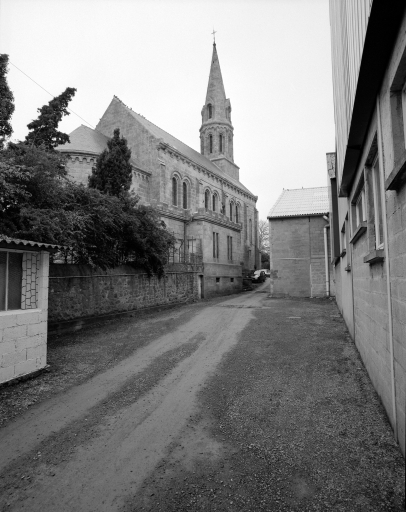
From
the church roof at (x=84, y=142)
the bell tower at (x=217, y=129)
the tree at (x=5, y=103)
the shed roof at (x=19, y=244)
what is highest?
the bell tower at (x=217, y=129)

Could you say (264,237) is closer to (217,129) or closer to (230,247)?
(217,129)

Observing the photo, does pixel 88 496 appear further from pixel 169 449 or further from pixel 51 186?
pixel 51 186

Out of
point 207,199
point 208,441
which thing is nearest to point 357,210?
point 208,441

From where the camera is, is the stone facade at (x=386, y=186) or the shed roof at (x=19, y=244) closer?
the stone facade at (x=386, y=186)

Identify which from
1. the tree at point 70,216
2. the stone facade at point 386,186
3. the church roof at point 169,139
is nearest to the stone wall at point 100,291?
the tree at point 70,216

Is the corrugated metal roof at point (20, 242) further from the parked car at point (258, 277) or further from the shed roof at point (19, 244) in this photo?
the parked car at point (258, 277)

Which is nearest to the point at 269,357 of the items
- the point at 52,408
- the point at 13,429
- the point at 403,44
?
the point at 52,408

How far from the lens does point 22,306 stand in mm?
6102

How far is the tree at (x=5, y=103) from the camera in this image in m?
8.90

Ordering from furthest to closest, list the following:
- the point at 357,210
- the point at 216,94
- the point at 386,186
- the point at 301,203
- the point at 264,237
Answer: the point at 264,237 → the point at 216,94 → the point at 301,203 → the point at 357,210 → the point at 386,186

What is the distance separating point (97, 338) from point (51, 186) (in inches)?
188

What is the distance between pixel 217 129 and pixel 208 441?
43859mm

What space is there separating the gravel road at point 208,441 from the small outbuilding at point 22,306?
2.19 feet

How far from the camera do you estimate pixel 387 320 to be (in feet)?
13.2
